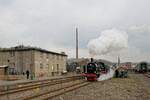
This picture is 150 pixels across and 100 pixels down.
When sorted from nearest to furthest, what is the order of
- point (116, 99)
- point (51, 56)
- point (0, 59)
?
point (116, 99), point (0, 59), point (51, 56)

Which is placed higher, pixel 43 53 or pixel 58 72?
pixel 43 53

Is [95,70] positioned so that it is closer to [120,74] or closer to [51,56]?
[120,74]

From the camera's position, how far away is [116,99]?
1634cm

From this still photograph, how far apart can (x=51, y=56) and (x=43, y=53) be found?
5.21 meters

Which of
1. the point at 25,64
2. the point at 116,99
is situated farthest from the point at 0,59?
the point at 116,99

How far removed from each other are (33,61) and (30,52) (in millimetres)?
2066

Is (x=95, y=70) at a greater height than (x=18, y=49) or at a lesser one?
lesser

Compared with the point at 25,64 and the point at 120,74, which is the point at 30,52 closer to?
the point at 25,64

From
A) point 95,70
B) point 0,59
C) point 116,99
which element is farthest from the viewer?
point 0,59

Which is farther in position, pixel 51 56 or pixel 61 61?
pixel 61 61

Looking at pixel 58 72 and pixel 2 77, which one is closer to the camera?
pixel 2 77

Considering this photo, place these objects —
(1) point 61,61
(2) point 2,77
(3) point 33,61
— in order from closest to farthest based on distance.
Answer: (2) point 2,77 → (3) point 33,61 → (1) point 61,61

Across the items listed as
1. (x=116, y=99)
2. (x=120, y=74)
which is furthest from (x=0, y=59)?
(x=116, y=99)

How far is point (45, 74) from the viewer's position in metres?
62.6
